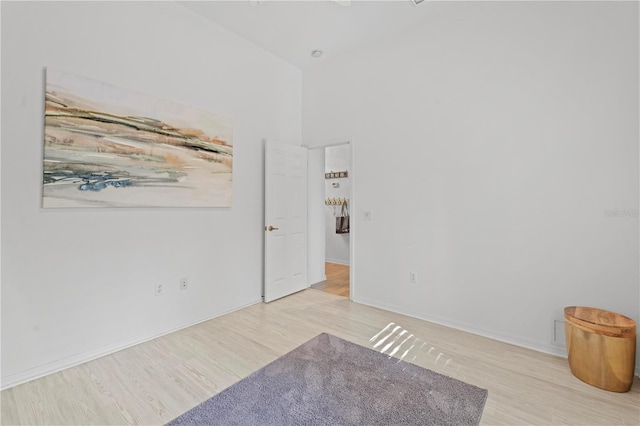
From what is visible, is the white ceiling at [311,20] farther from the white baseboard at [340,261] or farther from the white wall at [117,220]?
the white baseboard at [340,261]

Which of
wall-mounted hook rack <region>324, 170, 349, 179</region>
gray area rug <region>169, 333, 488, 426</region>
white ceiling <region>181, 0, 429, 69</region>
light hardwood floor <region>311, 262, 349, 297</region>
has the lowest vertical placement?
gray area rug <region>169, 333, 488, 426</region>

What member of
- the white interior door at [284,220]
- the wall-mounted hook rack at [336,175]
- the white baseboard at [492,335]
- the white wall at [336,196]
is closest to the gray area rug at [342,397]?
the white baseboard at [492,335]

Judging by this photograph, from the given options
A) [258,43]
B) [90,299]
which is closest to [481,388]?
[90,299]

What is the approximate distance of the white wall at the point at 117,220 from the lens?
1.97 m

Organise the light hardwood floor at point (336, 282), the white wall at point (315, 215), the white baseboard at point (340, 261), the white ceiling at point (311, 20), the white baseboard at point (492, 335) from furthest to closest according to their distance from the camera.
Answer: the white baseboard at point (340, 261) < the white wall at point (315, 215) < the light hardwood floor at point (336, 282) < the white ceiling at point (311, 20) < the white baseboard at point (492, 335)

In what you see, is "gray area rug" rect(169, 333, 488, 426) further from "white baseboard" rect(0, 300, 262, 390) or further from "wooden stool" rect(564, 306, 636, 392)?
"white baseboard" rect(0, 300, 262, 390)

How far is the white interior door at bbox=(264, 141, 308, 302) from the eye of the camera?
3.57 m

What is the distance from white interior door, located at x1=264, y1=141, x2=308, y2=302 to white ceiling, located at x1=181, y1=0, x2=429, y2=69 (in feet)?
4.01

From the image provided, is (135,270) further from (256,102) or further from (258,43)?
(258,43)

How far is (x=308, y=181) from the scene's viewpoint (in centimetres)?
423

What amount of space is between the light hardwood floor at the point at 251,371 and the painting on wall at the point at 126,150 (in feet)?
4.11

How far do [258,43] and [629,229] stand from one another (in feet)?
13.1

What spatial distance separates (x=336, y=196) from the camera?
6230mm

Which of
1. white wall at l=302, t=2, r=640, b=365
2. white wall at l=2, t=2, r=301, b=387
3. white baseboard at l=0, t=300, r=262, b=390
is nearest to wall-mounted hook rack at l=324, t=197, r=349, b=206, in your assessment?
white wall at l=302, t=2, r=640, b=365
